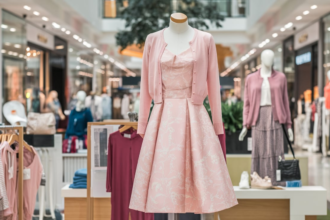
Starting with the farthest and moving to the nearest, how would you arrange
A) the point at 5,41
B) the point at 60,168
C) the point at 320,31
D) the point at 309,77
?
the point at 309,77 → the point at 320,31 → the point at 5,41 → the point at 60,168

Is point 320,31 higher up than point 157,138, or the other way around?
point 320,31

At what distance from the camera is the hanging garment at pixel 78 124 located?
7477 mm

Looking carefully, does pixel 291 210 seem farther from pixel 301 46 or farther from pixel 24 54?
pixel 301 46

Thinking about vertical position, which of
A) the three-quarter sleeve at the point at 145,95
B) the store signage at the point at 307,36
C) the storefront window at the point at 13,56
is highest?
the store signage at the point at 307,36

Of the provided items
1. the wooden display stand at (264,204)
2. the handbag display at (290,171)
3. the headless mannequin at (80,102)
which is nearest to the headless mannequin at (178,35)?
the wooden display stand at (264,204)

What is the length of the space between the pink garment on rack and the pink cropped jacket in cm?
128

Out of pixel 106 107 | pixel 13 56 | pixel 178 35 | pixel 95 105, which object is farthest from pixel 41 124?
pixel 106 107

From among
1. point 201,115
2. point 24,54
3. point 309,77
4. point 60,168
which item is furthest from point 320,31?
point 201,115

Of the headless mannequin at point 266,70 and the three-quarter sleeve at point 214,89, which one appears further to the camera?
the headless mannequin at point 266,70

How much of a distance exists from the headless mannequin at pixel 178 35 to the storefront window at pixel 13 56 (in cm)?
730

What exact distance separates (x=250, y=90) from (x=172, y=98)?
2.48 m

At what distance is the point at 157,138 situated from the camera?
9.15 ft

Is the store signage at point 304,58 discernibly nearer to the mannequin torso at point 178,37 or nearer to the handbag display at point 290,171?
the handbag display at point 290,171

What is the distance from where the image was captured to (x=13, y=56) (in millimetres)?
10086
